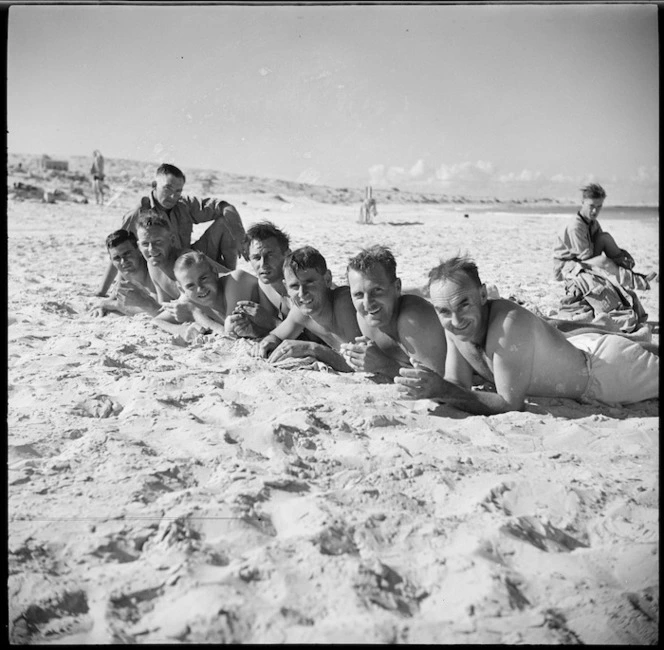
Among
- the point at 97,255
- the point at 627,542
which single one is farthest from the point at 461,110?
the point at 627,542

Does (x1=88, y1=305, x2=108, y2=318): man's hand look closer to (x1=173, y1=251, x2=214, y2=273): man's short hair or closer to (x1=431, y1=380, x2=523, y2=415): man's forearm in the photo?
(x1=173, y1=251, x2=214, y2=273): man's short hair

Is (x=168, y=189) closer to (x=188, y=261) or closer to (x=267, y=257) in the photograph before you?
(x=188, y=261)

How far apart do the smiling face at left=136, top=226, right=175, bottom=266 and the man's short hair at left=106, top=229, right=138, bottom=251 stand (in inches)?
9.6

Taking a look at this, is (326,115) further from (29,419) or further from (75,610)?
(75,610)

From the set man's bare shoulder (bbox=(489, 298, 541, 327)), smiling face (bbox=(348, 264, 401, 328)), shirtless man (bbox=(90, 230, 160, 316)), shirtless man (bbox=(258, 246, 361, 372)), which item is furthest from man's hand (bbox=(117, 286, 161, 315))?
man's bare shoulder (bbox=(489, 298, 541, 327))

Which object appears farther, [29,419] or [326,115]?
[326,115]

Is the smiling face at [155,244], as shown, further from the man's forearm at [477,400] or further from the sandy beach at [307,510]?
the man's forearm at [477,400]

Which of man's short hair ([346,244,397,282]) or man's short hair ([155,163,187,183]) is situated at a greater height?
man's short hair ([155,163,187,183])

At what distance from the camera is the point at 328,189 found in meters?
23.2

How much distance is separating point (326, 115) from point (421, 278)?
2238 mm

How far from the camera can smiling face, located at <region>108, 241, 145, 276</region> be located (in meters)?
5.16

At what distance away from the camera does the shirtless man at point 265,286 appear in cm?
416

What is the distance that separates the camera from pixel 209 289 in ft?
14.9

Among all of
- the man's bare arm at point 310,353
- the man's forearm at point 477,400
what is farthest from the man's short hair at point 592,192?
the man's forearm at point 477,400
